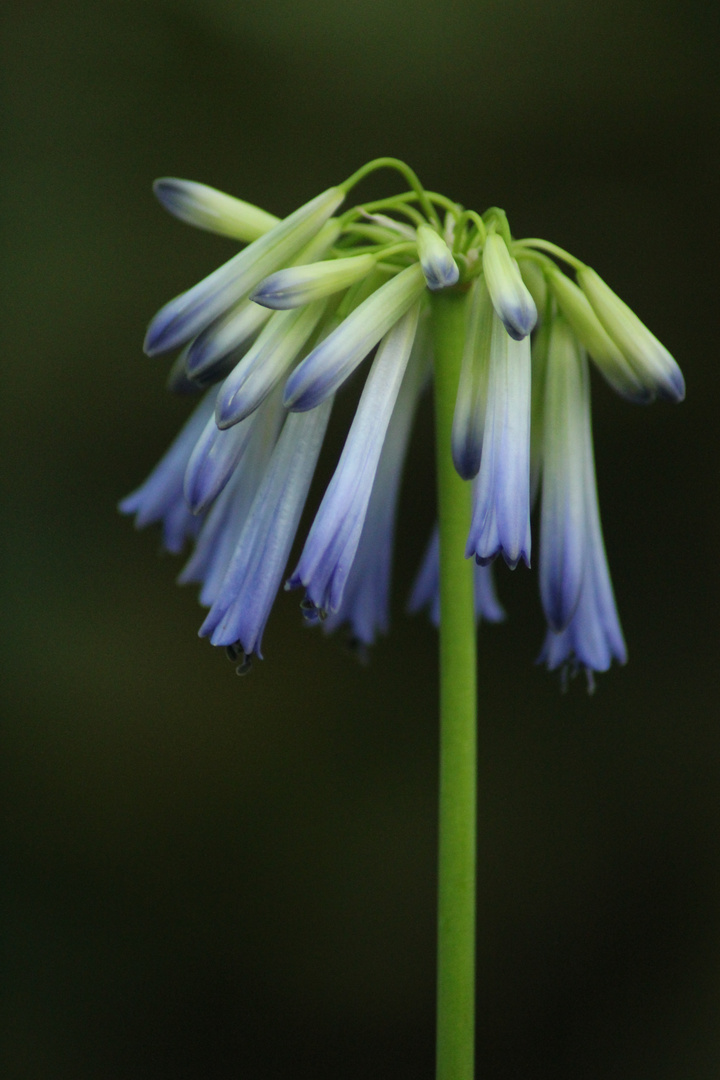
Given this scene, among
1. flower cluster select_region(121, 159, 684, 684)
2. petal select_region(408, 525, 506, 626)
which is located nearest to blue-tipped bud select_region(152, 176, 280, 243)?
flower cluster select_region(121, 159, 684, 684)

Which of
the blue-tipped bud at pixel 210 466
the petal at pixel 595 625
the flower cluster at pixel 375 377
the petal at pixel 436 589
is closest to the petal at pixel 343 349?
the flower cluster at pixel 375 377

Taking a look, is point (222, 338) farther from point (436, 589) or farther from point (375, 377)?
point (436, 589)

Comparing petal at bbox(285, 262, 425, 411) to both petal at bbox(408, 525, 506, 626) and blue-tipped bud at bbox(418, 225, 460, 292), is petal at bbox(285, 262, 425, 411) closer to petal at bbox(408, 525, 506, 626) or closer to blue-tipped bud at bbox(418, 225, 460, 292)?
blue-tipped bud at bbox(418, 225, 460, 292)

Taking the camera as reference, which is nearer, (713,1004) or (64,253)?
(713,1004)

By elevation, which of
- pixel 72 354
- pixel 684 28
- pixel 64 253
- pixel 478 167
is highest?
pixel 684 28

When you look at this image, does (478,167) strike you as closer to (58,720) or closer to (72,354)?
Answer: (72,354)

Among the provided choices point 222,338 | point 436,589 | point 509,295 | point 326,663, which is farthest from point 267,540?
point 326,663

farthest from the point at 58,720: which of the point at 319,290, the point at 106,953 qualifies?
the point at 319,290
